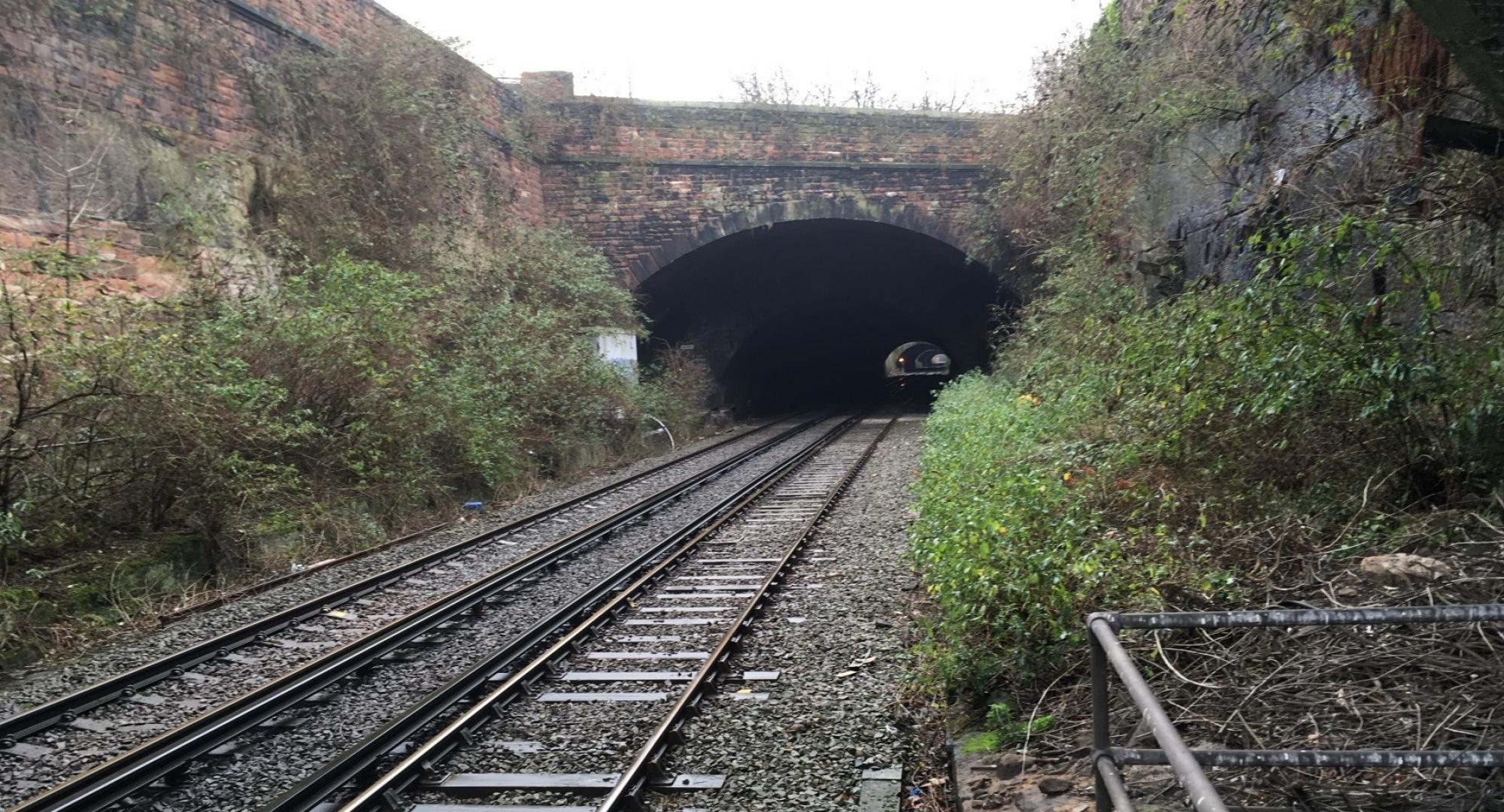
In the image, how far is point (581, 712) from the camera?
4.60 metres

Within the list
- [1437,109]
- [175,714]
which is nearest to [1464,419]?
[1437,109]

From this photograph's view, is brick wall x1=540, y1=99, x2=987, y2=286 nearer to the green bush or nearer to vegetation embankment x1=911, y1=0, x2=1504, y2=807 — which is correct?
vegetation embankment x1=911, y1=0, x2=1504, y2=807

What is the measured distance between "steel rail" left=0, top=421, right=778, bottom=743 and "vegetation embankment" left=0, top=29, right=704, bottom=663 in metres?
1.12

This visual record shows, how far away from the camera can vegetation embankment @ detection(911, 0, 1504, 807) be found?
3326mm

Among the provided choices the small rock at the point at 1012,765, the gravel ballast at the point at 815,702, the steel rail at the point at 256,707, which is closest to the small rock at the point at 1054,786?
the small rock at the point at 1012,765

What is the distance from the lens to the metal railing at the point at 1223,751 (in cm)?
160

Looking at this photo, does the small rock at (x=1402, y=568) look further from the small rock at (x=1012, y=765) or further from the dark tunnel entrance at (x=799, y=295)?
the dark tunnel entrance at (x=799, y=295)

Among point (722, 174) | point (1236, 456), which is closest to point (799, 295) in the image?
point (722, 174)

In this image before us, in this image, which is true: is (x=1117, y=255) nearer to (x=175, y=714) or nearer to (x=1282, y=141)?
(x=1282, y=141)

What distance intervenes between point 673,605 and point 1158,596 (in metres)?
3.45

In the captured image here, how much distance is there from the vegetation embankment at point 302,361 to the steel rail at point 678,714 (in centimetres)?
418

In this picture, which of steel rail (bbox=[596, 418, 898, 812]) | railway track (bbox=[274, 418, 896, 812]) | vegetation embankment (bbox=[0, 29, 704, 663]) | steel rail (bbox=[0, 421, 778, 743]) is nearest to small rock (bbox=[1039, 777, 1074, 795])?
railway track (bbox=[274, 418, 896, 812])

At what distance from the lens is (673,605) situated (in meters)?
6.48

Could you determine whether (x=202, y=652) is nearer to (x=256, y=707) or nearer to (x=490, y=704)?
(x=256, y=707)
